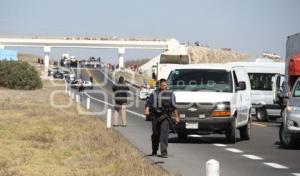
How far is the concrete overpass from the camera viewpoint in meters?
132

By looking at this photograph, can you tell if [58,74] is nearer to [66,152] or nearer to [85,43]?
[85,43]

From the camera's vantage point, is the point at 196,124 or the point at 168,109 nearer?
the point at 168,109

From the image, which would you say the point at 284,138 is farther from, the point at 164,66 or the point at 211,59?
the point at 211,59

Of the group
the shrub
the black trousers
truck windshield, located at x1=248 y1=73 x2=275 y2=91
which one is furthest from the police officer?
the shrub

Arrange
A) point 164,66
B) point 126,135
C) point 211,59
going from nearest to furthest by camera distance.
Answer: point 126,135 → point 164,66 → point 211,59

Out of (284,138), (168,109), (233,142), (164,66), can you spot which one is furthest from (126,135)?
(164,66)

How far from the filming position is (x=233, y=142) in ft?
71.0

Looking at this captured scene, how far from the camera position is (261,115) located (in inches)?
1421

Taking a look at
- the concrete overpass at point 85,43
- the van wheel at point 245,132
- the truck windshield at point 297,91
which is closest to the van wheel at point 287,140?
the truck windshield at point 297,91

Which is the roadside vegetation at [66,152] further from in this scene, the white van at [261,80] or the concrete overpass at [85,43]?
the concrete overpass at [85,43]

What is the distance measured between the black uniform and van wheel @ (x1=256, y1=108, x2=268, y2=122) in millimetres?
19613

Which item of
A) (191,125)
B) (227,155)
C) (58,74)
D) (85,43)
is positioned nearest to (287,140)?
(191,125)

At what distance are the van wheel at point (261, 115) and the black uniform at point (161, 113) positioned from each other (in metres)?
19.6

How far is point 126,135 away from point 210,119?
4805 mm
